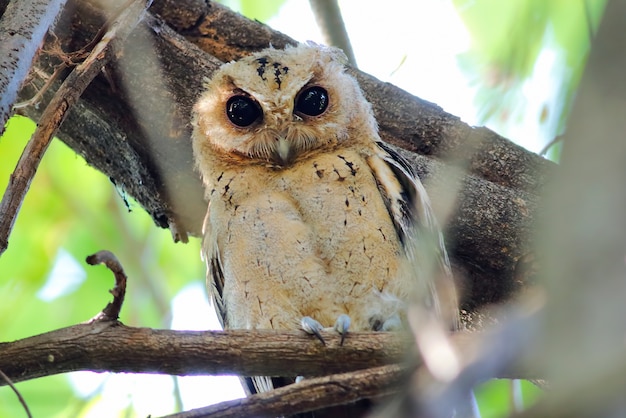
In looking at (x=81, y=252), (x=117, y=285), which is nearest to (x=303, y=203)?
(x=117, y=285)

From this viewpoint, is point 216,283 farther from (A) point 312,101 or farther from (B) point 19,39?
(B) point 19,39

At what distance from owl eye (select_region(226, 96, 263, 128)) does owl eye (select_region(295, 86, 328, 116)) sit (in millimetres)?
177

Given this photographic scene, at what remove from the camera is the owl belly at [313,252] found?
8.77 feet

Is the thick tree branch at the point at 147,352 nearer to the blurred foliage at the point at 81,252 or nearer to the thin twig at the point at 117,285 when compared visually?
the thin twig at the point at 117,285

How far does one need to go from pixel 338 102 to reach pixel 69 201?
1.78 meters

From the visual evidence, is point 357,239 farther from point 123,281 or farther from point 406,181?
point 123,281

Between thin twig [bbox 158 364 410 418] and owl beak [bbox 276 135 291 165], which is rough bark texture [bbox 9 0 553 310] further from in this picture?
thin twig [bbox 158 364 410 418]

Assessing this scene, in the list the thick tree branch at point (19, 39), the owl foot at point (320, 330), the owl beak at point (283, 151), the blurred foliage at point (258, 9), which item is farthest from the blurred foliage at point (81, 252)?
the thick tree branch at point (19, 39)

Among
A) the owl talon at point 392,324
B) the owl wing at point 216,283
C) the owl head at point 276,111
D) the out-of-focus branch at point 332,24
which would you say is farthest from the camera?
the out-of-focus branch at point 332,24

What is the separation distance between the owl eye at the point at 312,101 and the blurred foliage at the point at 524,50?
0.62m

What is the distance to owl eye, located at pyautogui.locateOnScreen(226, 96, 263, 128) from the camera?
3.29 metres

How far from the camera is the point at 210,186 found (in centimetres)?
319

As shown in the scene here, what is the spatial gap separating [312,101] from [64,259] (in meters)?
1.89

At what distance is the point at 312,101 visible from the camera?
130 inches
